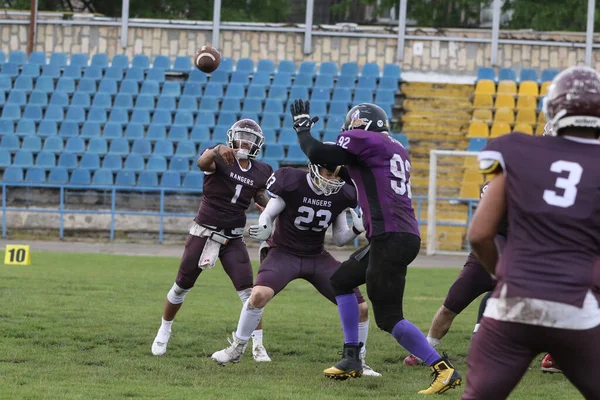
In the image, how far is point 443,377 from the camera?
600 centimetres

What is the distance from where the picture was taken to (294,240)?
23.9ft

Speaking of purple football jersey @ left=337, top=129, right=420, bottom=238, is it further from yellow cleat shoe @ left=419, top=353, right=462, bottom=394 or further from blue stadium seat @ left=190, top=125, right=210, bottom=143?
blue stadium seat @ left=190, top=125, right=210, bottom=143

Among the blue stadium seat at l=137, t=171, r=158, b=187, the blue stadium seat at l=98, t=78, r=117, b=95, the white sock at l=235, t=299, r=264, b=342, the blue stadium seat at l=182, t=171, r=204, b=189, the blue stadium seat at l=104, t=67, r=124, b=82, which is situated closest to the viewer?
the white sock at l=235, t=299, r=264, b=342

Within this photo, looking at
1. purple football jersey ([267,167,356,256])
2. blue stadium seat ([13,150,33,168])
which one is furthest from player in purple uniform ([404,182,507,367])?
blue stadium seat ([13,150,33,168])

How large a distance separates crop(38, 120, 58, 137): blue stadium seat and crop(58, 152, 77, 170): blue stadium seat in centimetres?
81

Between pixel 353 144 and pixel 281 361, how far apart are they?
2.15 metres

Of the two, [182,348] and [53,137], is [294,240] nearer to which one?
[182,348]

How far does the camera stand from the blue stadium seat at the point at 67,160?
19641 mm

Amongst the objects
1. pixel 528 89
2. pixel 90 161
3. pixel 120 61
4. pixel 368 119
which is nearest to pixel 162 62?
pixel 120 61

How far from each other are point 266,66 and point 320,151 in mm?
16204

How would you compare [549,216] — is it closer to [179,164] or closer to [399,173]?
[399,173]

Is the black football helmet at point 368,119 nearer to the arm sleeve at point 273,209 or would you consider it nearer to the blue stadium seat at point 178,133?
the arm sleeve at point 273,209

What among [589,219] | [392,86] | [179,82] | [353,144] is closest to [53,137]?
[179,82]

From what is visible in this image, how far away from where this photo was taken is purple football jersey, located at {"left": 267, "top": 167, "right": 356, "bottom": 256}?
7137 mm
